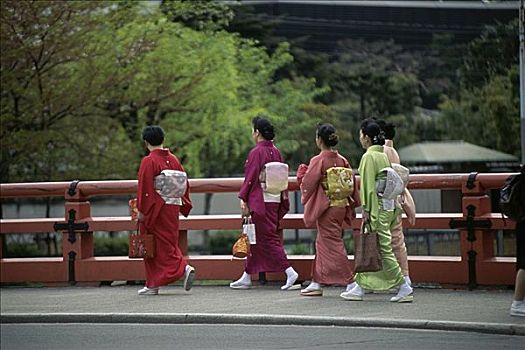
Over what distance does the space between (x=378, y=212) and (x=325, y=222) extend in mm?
868

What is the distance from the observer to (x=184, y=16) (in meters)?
29.6

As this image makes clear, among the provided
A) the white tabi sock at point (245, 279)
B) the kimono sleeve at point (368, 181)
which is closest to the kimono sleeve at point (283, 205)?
the white tabi sock at point (245, 279)

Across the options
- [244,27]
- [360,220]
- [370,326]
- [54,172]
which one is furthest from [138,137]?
[370,326]

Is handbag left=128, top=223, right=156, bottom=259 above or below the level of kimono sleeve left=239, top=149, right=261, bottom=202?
below

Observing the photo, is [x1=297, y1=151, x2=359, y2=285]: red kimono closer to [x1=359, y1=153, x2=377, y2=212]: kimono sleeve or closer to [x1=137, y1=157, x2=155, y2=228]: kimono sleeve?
[x1=359, y1=153, x2=377, y2=212]: kimono sleeve

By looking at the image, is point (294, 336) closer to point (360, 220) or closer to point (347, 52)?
point (360, 220)

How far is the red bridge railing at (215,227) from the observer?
13062 millimetres

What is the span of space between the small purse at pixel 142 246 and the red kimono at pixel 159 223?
120 mm

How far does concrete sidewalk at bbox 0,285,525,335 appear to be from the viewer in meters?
11.1

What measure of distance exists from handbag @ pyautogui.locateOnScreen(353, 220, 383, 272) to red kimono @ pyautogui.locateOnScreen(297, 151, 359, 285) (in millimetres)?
753

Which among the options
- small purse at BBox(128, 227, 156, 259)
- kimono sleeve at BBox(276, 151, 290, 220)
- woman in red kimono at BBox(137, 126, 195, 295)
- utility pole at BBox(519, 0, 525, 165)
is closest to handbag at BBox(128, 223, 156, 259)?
small purse at BBox(128, 227, 156, 259)

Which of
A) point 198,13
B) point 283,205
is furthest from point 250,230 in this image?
point 198,13

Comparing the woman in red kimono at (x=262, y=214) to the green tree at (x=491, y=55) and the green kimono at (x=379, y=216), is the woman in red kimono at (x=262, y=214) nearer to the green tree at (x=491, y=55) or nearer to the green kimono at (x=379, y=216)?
the green kimono at (x=379, y=216)

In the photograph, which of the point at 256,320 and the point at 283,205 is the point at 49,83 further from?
the point at 256,320
